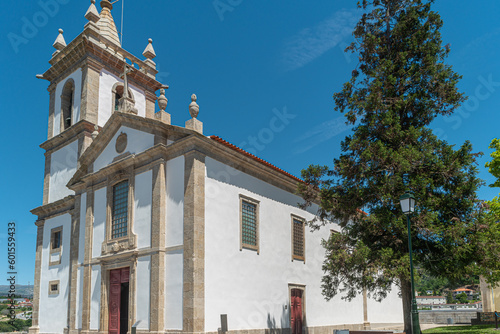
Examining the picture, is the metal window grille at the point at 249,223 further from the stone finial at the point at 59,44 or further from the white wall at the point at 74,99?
the stone finial at the point at 59,44

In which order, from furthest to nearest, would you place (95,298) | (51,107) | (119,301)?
(51,107), (95,298), (119,301)

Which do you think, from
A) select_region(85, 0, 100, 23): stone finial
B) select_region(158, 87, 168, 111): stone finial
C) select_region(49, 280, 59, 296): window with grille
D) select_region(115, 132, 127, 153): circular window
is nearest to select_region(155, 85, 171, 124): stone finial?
select_region(158, 87, 168, 111): stone finial

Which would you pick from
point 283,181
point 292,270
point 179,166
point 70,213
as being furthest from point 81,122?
point 292,270

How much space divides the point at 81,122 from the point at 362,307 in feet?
58.8

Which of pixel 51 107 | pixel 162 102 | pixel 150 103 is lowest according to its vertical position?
pixel 162 102

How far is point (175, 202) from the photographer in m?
14.6

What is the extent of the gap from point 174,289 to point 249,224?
3865 millimetres

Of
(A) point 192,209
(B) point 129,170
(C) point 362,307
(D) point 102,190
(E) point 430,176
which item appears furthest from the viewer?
(C) point 362,307

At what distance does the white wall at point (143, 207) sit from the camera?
15094 millimetres

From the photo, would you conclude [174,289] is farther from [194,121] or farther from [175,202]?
[194,121]

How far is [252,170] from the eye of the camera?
16891 millimetres

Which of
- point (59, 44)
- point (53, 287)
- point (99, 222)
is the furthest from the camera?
point (59, 44)

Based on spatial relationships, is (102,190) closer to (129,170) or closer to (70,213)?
(129,170)

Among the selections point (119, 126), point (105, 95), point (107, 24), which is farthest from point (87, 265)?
point (107, 24)
